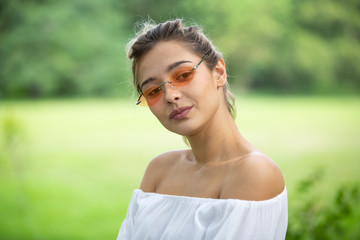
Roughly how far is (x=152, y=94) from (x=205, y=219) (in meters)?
0.38

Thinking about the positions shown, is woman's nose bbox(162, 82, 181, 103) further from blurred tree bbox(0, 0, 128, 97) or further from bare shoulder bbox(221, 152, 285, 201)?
blurred tree bbox(0, 0, 128, 97)

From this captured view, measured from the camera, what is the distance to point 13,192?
6.29m

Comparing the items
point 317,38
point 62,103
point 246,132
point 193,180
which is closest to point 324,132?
point 246,132

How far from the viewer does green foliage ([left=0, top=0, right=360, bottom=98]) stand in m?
8.03

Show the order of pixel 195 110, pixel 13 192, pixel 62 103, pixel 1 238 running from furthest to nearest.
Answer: pixel 62 103
pixel 13 192
pixel 1 238
pixel 195 110

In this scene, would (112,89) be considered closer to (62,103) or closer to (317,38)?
(62,103)

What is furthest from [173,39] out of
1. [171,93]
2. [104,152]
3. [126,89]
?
[104,152]

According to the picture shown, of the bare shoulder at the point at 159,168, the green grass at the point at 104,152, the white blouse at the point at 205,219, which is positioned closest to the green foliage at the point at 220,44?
the green grass at the point at 104,152

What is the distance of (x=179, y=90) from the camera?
46.5 inches

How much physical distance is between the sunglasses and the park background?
5.12 m

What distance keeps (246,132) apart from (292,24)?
2740 mm

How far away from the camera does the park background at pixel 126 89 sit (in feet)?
22.4

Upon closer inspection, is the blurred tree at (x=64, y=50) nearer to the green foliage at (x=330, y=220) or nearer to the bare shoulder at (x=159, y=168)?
the green foliage at (x=330, y=220)

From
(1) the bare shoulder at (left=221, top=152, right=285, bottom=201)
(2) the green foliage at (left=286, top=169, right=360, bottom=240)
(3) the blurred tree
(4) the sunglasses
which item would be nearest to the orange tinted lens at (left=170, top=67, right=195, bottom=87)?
(4) the sunglasses
